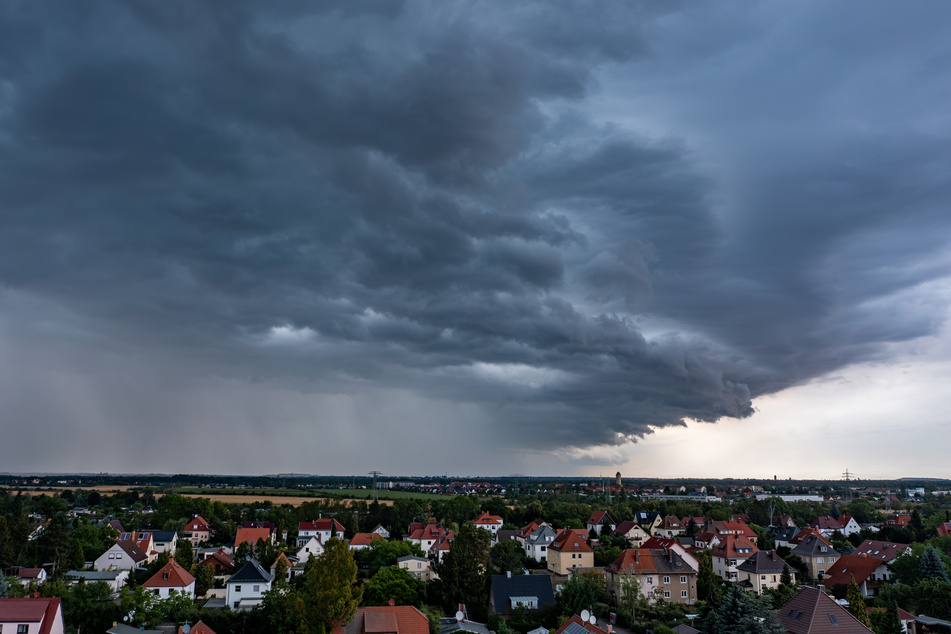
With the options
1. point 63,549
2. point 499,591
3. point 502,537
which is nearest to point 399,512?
point 502,537

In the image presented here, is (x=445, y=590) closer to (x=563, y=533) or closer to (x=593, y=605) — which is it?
(x=593, y=605)

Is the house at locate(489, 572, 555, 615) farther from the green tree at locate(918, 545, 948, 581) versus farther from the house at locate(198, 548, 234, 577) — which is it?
the green tree at locate(918, 545, 948, 581)

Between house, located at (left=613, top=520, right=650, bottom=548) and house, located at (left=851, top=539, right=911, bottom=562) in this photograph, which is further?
house, located at (left=613, top=520, right=650, bottom=548)

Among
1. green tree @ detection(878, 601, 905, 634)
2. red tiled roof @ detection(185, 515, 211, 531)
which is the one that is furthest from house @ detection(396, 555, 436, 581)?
red tiled roof @ detection(185, 515, 211, 531)

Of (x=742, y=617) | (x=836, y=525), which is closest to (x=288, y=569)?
(x=742, y=617)

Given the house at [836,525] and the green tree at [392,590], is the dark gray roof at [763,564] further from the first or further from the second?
the house at [836,525]
